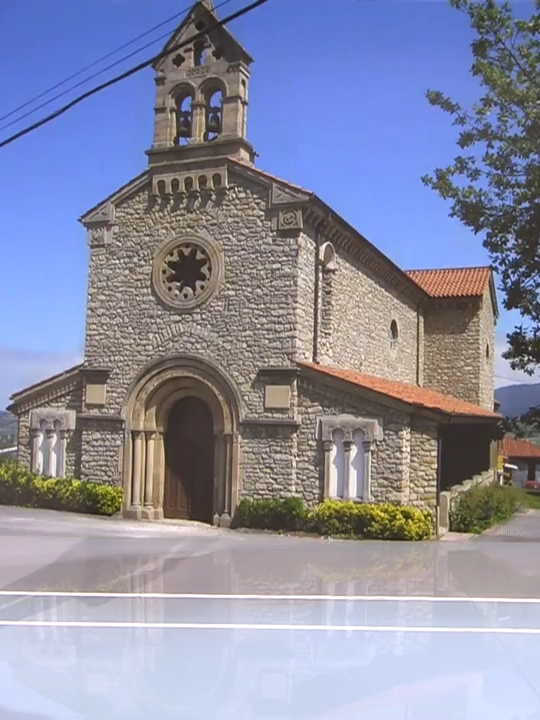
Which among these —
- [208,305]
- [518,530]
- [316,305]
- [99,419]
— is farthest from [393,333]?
[99,419]

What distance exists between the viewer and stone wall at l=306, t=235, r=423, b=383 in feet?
60.0

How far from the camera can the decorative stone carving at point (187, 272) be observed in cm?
1770

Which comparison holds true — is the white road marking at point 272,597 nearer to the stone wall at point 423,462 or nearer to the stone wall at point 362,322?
the stone wall at point 423,462

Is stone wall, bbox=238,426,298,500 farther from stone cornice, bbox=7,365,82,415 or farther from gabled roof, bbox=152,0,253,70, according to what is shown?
gabled roof, bbox=152,0,253,70

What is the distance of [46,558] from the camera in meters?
12.4

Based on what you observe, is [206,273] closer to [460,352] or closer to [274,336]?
[274,336]

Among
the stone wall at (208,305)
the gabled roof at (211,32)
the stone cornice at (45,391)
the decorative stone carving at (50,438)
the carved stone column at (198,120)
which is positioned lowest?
the decorative stone carving at (50,438)

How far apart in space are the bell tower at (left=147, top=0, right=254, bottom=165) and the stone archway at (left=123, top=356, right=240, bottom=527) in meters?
4.94

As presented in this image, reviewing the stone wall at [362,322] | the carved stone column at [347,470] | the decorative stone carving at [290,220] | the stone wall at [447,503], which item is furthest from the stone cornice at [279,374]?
the stone wall at [447,503]

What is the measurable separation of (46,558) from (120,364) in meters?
6.75

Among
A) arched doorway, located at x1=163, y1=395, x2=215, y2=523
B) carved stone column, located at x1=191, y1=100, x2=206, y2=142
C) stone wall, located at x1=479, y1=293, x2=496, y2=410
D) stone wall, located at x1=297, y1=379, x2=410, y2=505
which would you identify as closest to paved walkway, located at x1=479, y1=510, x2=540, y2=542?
stone wall, located at x1=297, y1=379, x2=410, y2=505

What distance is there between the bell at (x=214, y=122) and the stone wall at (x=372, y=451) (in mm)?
6572

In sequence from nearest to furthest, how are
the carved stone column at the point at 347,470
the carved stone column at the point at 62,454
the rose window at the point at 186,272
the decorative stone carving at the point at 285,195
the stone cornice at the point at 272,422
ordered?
the carved stone column at the point at 347,470 < the stone cornice at the point at 272,422 < the decorative stone carving at the point at 285,195 < the rose window at the point at 186,272 < the carved stone column at the point at 62,454

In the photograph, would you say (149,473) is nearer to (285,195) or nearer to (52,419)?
(52,419)
